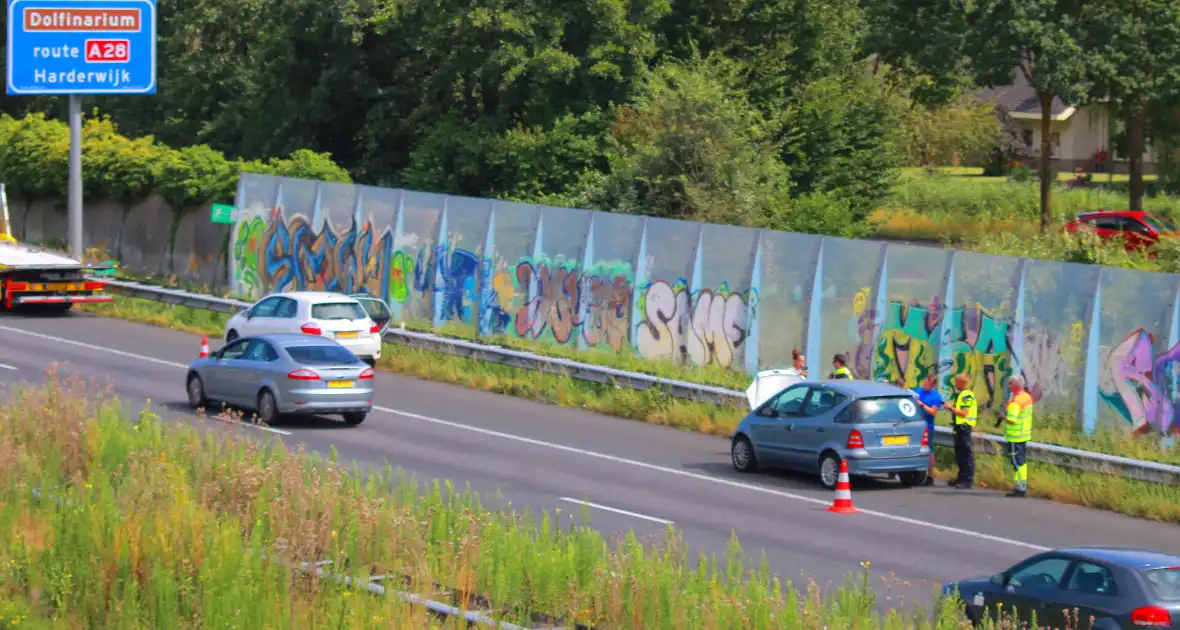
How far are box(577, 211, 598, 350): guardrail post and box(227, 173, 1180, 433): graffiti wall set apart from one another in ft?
0.10

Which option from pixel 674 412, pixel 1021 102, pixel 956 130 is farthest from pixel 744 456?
pixel 1021 102

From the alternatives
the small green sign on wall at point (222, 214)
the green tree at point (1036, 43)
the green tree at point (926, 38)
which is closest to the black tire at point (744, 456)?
the small green sign on wall at point (222, 214)

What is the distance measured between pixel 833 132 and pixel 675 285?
718 inches

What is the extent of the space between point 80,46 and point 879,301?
20540 millimetres

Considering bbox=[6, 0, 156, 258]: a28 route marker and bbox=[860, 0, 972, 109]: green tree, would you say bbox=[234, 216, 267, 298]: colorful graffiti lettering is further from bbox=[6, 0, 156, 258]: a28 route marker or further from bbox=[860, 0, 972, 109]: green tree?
bbox=[860, 0, 972, 109]: green tree

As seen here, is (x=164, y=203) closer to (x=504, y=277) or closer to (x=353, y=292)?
(x=353, y=292)

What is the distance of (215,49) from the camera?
58.8 metres

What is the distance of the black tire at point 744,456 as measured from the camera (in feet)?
74.6

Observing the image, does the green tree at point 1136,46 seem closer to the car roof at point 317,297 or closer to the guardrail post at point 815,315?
the guardrail post at point 815,315

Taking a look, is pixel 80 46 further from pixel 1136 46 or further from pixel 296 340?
pixel 1136 46

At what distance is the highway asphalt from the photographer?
1730 cm

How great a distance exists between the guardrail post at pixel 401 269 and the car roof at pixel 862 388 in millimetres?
14287

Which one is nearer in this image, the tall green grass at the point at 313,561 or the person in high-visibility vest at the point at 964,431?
the tall green grass at the point at 313,561

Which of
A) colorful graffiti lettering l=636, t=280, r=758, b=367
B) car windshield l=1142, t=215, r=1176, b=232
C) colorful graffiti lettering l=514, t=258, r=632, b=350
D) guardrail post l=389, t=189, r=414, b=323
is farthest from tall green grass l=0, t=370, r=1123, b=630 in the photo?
car windshield l=1142, t=215, r=1176, b=232
